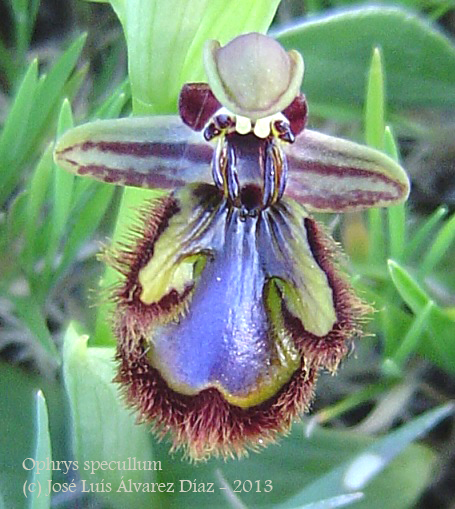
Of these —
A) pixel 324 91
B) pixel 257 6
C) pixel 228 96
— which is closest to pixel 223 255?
pixel 228 96

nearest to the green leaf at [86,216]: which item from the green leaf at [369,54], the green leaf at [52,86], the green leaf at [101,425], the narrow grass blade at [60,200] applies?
the narrow grass blade at [60,200]

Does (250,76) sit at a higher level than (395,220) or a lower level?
higher

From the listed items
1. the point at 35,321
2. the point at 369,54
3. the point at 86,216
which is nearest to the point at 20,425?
the point at 35,321

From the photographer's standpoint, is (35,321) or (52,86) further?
(52,86)

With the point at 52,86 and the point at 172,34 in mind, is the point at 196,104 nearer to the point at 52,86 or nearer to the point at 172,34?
the point at 172,34

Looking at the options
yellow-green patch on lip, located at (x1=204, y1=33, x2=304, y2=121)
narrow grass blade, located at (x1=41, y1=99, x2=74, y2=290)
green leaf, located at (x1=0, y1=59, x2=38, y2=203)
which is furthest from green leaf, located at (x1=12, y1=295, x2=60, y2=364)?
yellow-green patch on lip, located at (x1=204, y1=33, x2=304, y2=121)

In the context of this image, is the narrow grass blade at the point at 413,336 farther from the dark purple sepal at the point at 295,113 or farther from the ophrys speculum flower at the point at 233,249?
the dark purple sepal at the point at 295,113
